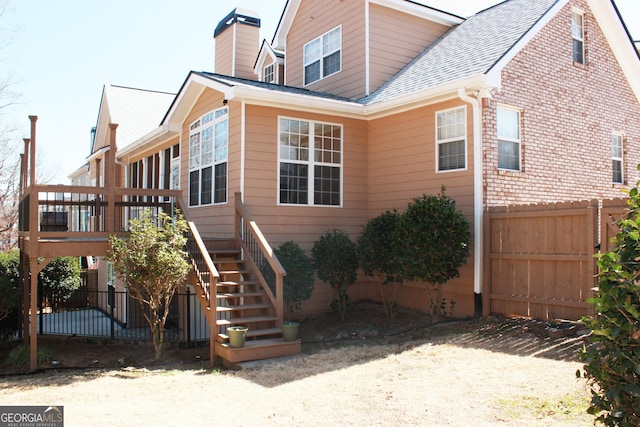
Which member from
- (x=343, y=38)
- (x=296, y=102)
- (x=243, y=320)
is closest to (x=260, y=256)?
(x=243, y=320)

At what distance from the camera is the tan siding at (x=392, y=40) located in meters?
12.9

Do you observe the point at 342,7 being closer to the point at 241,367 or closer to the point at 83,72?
the point at 241,367

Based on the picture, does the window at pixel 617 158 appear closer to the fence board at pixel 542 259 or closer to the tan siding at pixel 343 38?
the fence board at pixel 542 259

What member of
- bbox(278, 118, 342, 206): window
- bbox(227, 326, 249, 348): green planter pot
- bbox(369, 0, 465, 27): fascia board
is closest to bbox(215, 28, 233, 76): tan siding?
bbox(369, 0, 465, 27): fascia board

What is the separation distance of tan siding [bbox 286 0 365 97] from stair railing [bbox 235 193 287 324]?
15.7 feet

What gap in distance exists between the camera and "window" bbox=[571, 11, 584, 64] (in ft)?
38.3

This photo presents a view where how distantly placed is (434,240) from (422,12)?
7602 millimetres

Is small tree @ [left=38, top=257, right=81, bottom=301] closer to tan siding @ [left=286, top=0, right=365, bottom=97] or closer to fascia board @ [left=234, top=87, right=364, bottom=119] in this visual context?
tan siding @ [left=286, top=0, right=365, bottom=97]

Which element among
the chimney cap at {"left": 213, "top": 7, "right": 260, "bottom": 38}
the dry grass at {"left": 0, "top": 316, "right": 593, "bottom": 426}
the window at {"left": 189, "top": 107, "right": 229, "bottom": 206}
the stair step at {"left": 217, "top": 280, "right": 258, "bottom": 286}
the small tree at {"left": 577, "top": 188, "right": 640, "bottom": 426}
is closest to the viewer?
the small tree at {"left": 577, "top": 188, "right": 640, "bottom": 426}

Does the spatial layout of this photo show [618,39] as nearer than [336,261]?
No

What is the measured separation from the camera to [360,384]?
6.11 meters

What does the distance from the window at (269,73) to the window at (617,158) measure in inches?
415

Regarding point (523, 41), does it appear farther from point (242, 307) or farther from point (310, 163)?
point (242, 307)

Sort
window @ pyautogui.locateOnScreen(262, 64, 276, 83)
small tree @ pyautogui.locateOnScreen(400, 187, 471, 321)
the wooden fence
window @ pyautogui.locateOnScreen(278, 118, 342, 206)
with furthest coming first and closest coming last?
window @ pyautogui.locateOnScreen(262, 64, 276, 83), window @ pyautogui.locateOnScreen(278, 118, 342, 206), small tree @ pyautogui.locateOnScreen(400, 187, 471, 321), the wooden fence
